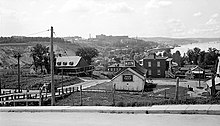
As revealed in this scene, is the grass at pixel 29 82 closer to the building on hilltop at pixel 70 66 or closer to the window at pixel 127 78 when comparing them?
the building on hilltop at pixel 70 66

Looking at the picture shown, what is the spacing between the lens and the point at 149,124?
4.73 metres

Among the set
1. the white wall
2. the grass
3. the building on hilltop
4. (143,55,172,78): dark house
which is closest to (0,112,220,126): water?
the white wall

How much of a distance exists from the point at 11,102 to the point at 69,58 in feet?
165

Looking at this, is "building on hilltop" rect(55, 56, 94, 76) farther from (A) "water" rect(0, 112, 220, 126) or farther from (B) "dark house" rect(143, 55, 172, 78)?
(A) "water" rect(0, 112, 220, 126)

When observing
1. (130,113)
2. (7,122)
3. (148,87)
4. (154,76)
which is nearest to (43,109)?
(7,122)

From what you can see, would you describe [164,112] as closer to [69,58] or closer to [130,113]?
[130,113]

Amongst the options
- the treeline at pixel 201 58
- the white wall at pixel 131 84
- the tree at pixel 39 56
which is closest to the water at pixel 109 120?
the white wall at pixel 131 84

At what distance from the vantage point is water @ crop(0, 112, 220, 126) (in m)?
4.79

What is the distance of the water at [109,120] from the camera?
189 inches

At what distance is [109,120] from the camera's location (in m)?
5.23

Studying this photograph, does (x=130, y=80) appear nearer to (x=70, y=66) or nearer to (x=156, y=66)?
(x=156, y=66)

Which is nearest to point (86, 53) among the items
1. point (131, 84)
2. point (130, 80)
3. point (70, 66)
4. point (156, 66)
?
point (70, 66)

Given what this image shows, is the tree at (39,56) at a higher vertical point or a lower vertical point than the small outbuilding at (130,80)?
higher

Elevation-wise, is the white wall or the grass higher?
the white wall
